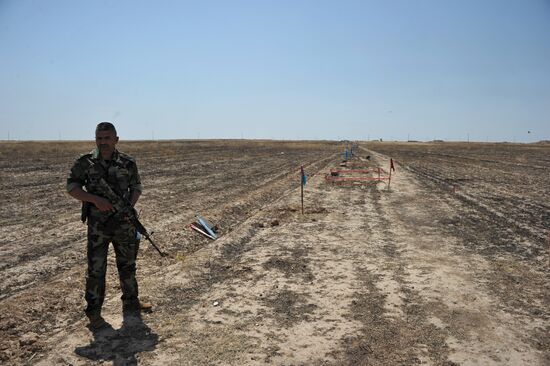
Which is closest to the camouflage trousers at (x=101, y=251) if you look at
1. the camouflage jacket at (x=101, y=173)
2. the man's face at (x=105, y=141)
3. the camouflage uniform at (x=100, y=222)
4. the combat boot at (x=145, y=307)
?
the camouflage uniform at (x=100, y=222)

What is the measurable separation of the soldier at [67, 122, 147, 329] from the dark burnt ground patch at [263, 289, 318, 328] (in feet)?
6.04

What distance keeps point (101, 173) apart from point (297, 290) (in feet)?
9.72

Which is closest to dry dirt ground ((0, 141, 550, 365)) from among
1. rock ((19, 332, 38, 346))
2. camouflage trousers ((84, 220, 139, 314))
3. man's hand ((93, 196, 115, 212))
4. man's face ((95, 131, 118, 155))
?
rock ((19, 332, 38, 346))

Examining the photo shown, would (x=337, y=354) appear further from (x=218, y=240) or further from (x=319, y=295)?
(x=218, y=240)

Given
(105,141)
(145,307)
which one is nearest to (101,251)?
(145,307)

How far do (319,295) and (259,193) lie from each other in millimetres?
10058

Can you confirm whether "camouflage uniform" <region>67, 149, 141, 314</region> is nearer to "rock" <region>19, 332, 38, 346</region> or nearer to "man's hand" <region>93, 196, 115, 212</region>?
"man's hand" <region>93, 196, 115, 212</region>

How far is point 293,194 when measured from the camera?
1538 cm

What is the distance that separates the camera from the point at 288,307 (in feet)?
17.3

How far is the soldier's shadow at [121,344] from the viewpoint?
405cm

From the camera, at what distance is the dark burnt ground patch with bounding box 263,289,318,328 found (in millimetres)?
4922

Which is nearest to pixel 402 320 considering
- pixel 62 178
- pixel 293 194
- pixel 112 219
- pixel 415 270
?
pixel 415 270

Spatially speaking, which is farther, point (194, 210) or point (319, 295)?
point (194, 210)

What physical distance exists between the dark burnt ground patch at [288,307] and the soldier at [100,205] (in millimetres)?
1841
